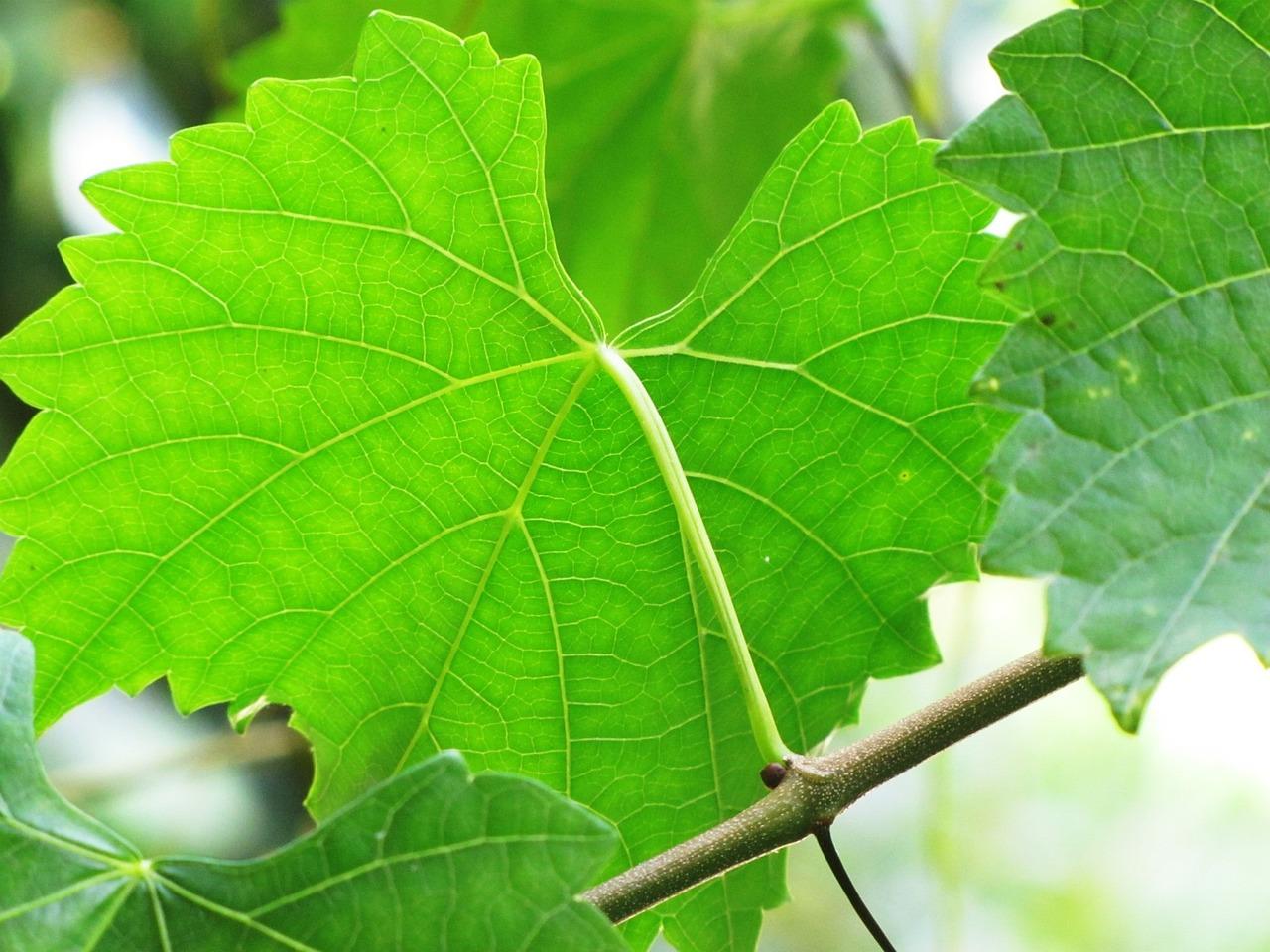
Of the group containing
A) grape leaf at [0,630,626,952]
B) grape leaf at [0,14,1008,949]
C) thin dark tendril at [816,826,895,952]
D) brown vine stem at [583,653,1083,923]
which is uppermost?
grape leaf at [0,14,1008,949]

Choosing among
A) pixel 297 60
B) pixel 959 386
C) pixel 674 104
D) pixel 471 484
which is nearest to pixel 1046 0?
pixel 674 104

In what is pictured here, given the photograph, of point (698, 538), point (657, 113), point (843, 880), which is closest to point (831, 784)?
point (843, 880)

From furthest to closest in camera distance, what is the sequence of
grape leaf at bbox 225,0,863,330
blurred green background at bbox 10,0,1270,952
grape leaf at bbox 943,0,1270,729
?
blurred green background at bbox 10,0,1270,952, grape leaf at bbox 225,0,863,330, grape leaf at bbox 943,0,1270,729

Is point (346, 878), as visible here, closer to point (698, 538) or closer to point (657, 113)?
point (698, 538)

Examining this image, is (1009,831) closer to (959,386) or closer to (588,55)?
(588,55)

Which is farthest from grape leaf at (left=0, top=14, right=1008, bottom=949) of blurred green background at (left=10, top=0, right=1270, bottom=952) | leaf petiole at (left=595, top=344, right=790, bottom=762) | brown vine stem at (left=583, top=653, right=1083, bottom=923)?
blurred green background at (left=10, top=0, right=1270, bottom=952)

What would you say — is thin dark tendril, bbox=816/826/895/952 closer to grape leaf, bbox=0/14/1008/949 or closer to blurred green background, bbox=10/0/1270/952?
grape leaf, bbox=0/14/1008/949

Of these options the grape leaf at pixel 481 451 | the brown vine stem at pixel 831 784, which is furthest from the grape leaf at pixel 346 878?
the grape leaf at pixel 481 451
